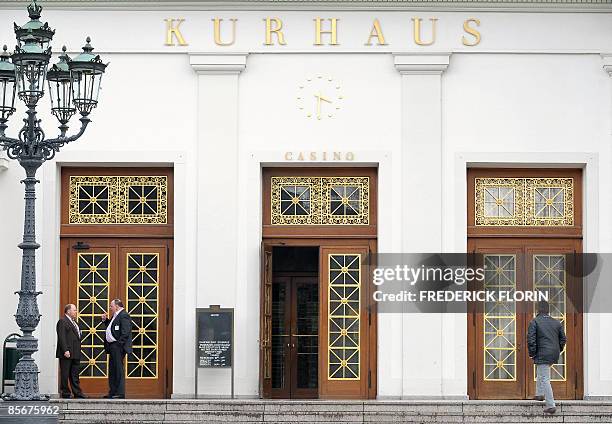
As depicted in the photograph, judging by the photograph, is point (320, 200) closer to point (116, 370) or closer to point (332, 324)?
point (332, 324)

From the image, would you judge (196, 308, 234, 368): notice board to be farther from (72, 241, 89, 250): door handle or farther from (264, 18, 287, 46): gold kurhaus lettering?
(264, 18, 287, 46): gold kurhaus lettering

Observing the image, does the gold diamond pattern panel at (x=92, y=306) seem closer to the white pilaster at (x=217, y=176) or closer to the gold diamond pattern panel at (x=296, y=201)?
the white pilaster at (x=217, y=176)

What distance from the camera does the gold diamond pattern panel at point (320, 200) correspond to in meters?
23.0

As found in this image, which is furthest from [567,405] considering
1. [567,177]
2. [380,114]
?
[380,114]

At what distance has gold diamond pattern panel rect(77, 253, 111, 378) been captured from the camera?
22969mm

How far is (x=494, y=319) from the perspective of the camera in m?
23.0

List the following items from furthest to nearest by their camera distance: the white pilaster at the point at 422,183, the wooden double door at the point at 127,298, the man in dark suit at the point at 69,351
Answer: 1. the wooden double door at the point at 127,298
2. the white pilaster at the point at 422,183
3. the man in dark suit at the point at 69,351

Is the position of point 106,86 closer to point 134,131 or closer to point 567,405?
point 134,131

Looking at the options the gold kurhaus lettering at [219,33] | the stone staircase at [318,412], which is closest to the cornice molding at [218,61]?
the gold kurhaus lettering at [219,33]

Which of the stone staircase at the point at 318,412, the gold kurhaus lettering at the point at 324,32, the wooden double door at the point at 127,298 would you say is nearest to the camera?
the stone staircase at the point at 318,412

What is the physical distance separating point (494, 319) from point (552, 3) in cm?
530

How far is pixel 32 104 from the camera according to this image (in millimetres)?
16344

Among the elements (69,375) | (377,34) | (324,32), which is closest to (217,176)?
(324,32)

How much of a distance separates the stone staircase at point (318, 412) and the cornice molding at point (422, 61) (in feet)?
18.1
